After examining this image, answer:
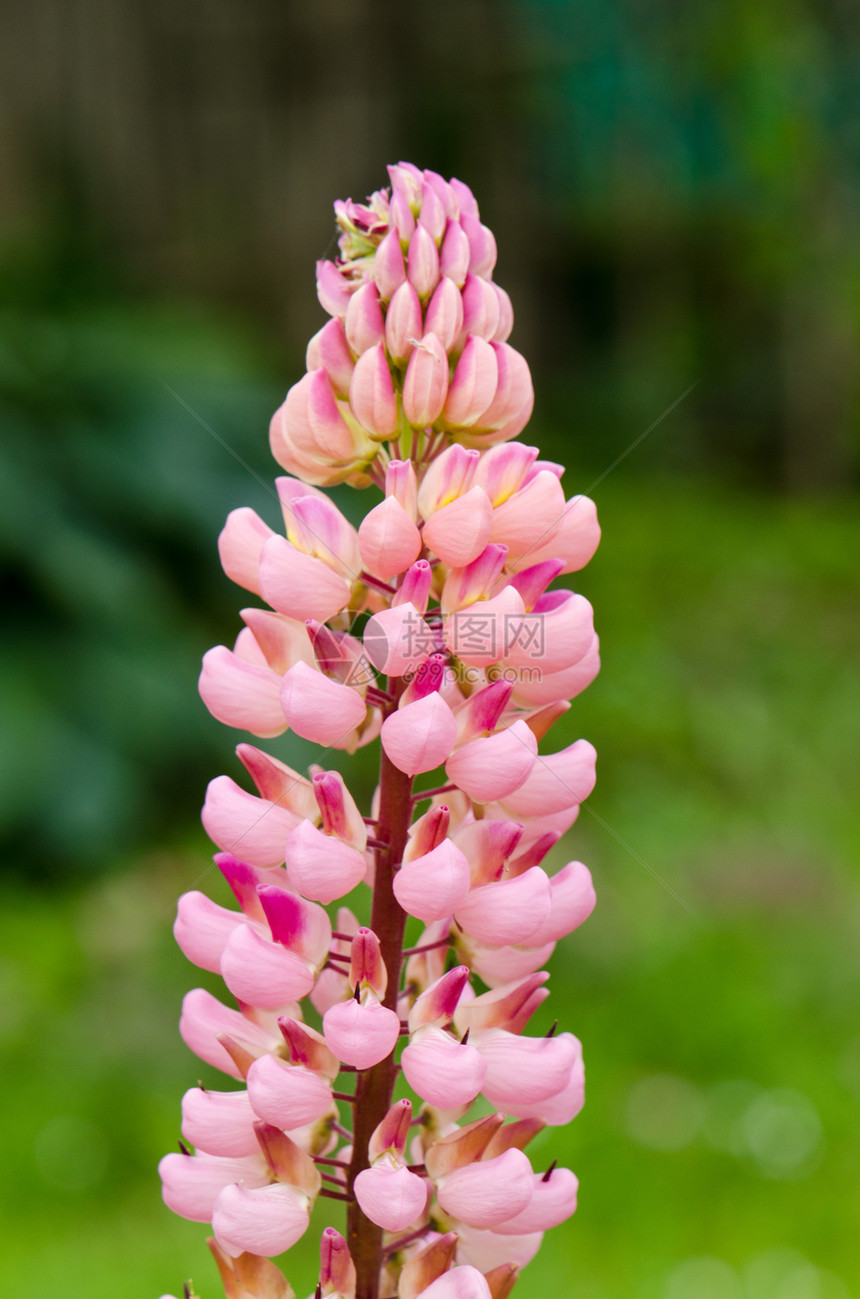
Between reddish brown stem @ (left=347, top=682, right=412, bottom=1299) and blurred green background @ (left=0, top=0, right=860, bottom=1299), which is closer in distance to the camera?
reddish brown stem @ (left=347, top=682, right=412, bottom=1299)

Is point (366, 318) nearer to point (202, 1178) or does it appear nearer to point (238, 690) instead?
point (238, 690)

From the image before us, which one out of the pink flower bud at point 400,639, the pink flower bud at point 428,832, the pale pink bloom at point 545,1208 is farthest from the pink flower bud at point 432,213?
the pale pink bloom at point 545,1208

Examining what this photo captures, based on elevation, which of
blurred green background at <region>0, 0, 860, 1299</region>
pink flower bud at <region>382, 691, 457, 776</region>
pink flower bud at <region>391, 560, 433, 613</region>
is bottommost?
blurred green background at <region>0, 0, 860, 1299</region>

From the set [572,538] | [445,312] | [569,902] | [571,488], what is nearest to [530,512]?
[572,538]

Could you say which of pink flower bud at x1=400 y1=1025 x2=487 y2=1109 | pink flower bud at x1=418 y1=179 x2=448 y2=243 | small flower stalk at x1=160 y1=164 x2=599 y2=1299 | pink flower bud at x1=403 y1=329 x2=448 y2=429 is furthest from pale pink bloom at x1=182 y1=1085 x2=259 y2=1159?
pink flower bud at x1=418 y1=179 x2=448 y2=243

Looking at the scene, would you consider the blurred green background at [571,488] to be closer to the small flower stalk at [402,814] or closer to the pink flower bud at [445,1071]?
the small flower stalk at [402,814]

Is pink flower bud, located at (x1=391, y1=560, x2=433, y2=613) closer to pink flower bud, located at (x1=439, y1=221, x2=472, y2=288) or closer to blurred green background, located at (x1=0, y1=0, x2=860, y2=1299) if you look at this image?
pink flower bud, located at (x1=439, y1=221, x2=472, y2=288)
